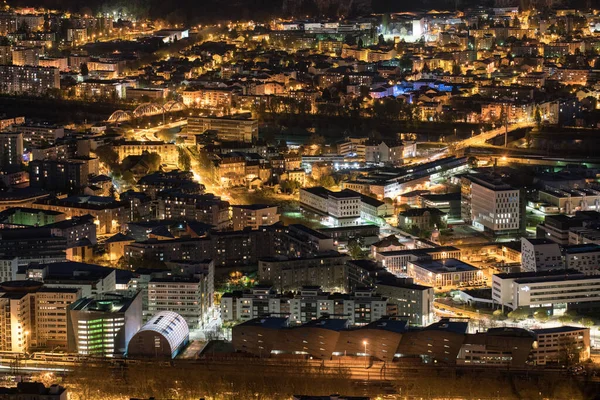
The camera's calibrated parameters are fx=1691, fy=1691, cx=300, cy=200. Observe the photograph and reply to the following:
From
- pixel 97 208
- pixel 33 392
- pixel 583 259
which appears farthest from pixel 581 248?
pixel 33 392

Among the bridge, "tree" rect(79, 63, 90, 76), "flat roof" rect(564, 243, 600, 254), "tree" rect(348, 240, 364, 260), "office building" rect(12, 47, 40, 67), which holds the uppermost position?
"office building" rect(12, 47, 40, 67)

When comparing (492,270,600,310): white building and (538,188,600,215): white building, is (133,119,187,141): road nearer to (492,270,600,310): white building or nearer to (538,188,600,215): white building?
(538,188,600,215): white building

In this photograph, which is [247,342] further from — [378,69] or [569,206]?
[378,69]

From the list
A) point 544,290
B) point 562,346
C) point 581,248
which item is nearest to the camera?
point 562,346

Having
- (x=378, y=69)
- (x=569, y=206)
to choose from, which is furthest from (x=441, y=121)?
(x=569, y=206)

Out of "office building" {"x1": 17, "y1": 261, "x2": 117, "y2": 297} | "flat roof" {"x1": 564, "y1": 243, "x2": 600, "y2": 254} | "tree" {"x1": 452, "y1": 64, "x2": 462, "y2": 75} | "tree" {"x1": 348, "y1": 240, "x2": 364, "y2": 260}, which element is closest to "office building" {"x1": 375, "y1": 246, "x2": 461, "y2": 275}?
"tree" {"x1": 348, "y1": 240, "x2": 364, "y2": 260}

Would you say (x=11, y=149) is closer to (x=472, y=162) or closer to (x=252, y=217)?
(x=252, y=217)
